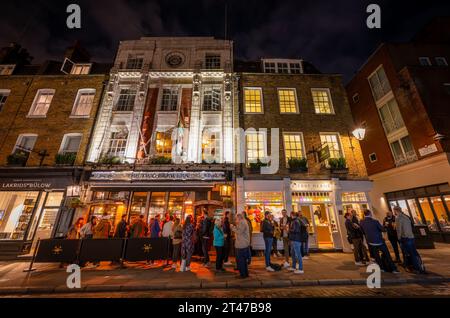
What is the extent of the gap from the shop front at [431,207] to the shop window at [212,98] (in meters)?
14.8

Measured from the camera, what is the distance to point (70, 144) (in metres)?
12.9

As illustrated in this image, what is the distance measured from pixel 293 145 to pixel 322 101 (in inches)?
177

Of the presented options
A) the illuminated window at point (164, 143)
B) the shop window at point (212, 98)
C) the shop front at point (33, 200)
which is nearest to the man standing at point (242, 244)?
the illuminated window at point (164, 143)

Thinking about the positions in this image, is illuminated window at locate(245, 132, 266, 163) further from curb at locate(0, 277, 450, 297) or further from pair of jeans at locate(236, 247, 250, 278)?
curb at locate(0, 277, 450, 297)

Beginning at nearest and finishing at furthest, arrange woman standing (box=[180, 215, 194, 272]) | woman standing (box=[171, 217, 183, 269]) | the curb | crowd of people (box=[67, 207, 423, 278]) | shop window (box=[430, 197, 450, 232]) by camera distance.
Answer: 1. the curb
2. crowd of people (box=[67, 207, 423, 278])
3. woman standing (box=[180, 215, 194, 272])
4. woman standing (box=[171, 217, 183, 269])
5. shop window (box=[430, 197, 450, 232])

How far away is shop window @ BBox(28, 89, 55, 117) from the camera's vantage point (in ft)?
44.7

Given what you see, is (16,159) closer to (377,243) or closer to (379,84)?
(377,243)

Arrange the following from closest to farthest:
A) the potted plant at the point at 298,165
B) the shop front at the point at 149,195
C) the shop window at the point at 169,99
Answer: the shop front at the point at 149,195
the potted plant at the point at 298,165
the shop window at the point at 169,99

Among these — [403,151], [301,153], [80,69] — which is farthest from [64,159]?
[403,151]

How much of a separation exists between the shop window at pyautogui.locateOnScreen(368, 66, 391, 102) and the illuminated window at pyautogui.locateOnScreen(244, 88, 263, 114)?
37.1 ft

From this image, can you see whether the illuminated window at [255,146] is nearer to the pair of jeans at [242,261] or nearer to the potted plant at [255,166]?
the potted plant at [255,166]

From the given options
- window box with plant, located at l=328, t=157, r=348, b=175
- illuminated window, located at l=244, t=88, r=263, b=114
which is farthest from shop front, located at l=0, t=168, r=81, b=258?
window box with plant, located at l=328, t=157, r=348, b=175

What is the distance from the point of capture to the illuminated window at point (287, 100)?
13969 mm

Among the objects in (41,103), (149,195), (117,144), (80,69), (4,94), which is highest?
(80,69)
